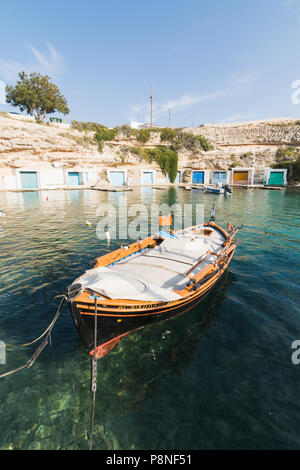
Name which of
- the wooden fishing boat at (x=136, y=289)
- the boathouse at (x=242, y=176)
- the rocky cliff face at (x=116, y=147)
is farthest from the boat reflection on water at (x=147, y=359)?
the boathouse at (x=242, y=176)

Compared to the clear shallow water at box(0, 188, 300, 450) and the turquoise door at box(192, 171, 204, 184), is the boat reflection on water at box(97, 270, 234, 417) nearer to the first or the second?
the clear shallow water at box(0, 188, 300, 450)

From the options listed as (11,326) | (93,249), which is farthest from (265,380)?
(93,249)

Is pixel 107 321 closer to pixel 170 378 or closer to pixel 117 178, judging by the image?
pixel 170 378

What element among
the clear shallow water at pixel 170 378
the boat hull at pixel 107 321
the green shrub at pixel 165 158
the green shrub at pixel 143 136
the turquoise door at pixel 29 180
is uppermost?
the green shrub at pixel 143 136

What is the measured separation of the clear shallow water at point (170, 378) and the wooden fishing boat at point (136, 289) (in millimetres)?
916

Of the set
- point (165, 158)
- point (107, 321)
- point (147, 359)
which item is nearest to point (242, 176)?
point (165, 158)

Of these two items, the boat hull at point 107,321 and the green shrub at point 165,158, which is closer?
the boat hull at point 107,321

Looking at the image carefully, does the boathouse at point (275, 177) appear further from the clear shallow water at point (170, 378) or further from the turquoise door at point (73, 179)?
the clear shallow water at point (170, 378)

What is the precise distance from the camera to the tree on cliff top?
6097cm

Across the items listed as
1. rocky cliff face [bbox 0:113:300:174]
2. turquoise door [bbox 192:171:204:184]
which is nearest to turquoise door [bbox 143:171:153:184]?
rocky cliff face [bbox 0:113:300:174]

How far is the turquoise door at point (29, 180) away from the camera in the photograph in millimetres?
52125

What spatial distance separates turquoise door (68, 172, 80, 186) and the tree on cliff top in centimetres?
2516

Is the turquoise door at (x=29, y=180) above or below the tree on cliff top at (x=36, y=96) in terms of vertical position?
below

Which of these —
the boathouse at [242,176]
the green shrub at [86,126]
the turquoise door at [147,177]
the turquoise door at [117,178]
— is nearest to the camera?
the turquoise door at [117,178]
